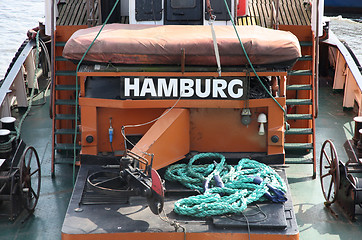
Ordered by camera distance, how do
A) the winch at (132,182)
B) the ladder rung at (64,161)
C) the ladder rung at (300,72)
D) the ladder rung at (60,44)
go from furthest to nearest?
the ladder rung at (60,44), the ladder rung at (300,72), the ladder rung at (64,161), the winch at (132,182)

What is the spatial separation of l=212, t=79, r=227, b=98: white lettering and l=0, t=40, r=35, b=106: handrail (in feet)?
16.0

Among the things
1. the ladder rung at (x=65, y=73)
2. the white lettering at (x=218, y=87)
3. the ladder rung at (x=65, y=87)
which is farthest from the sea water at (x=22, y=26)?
the white lettering at (x=218, y=87)

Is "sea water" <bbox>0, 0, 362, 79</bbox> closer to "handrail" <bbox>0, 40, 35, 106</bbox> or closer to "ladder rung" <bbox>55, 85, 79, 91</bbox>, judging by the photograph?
"handrail" <bbox>0, 40, 35, 106</bbox>

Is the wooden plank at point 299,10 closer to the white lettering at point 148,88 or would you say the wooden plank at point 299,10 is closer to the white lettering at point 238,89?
the white lettering at point 238,89

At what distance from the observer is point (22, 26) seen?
29.0 metres

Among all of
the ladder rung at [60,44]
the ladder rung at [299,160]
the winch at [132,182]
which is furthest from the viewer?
the ladder rung at [60,44]

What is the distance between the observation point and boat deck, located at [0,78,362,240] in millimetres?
8047

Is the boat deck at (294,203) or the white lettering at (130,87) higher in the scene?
the white lettering at (130,87)

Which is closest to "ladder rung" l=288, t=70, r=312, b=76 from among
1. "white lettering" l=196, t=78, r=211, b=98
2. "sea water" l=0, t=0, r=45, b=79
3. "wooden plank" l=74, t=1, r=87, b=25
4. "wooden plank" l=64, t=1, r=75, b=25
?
"white lettering" l=196, t=78, r=211, b=98

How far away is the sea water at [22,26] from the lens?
24703mm

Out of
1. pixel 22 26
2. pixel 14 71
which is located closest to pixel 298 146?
pixel 14 71

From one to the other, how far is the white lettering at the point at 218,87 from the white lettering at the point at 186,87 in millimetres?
293

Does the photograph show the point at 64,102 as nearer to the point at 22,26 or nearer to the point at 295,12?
the point at 295,12

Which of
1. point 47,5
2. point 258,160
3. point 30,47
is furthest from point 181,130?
point 30,47
